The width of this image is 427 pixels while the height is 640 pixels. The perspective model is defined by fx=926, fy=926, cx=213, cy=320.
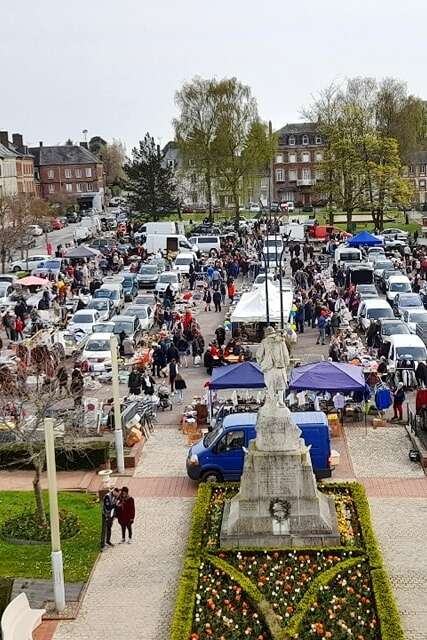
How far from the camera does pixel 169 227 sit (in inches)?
2498

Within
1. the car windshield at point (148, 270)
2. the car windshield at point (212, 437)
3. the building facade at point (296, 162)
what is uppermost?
the building facade at point (296, 162)

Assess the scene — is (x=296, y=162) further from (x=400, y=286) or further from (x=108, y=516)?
(x=108, y=516)

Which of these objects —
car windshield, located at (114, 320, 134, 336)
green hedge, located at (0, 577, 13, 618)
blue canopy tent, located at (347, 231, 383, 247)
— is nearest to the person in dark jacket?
car windshield, located at (114, 320, 134, 336)

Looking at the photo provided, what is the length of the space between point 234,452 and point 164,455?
2961mm

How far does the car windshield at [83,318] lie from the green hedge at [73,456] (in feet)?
46.8

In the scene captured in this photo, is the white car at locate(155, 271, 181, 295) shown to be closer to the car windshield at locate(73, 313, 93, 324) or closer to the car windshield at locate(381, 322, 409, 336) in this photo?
the car windshield at locate(73, 313, 93, 324)

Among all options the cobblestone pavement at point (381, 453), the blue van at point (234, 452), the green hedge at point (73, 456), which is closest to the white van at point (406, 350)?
the cobblestone pavement at point (381, 453)

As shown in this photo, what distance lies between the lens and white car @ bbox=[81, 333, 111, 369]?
30.5 metres

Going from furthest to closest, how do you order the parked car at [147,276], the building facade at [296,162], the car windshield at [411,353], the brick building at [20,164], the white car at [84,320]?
the building facade at [296,162], the brick building at [20,164], the parked car at [147,276], the white car at [84,320], the car windshield at [411,353]

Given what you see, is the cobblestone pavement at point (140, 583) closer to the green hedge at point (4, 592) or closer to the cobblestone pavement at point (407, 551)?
the green hedge at point (4, 592)

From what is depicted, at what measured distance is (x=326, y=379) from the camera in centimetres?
2359

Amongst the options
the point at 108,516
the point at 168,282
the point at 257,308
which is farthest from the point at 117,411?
the point at 168,282

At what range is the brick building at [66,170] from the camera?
108 metres

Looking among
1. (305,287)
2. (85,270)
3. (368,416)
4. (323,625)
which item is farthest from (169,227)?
(323,625)
